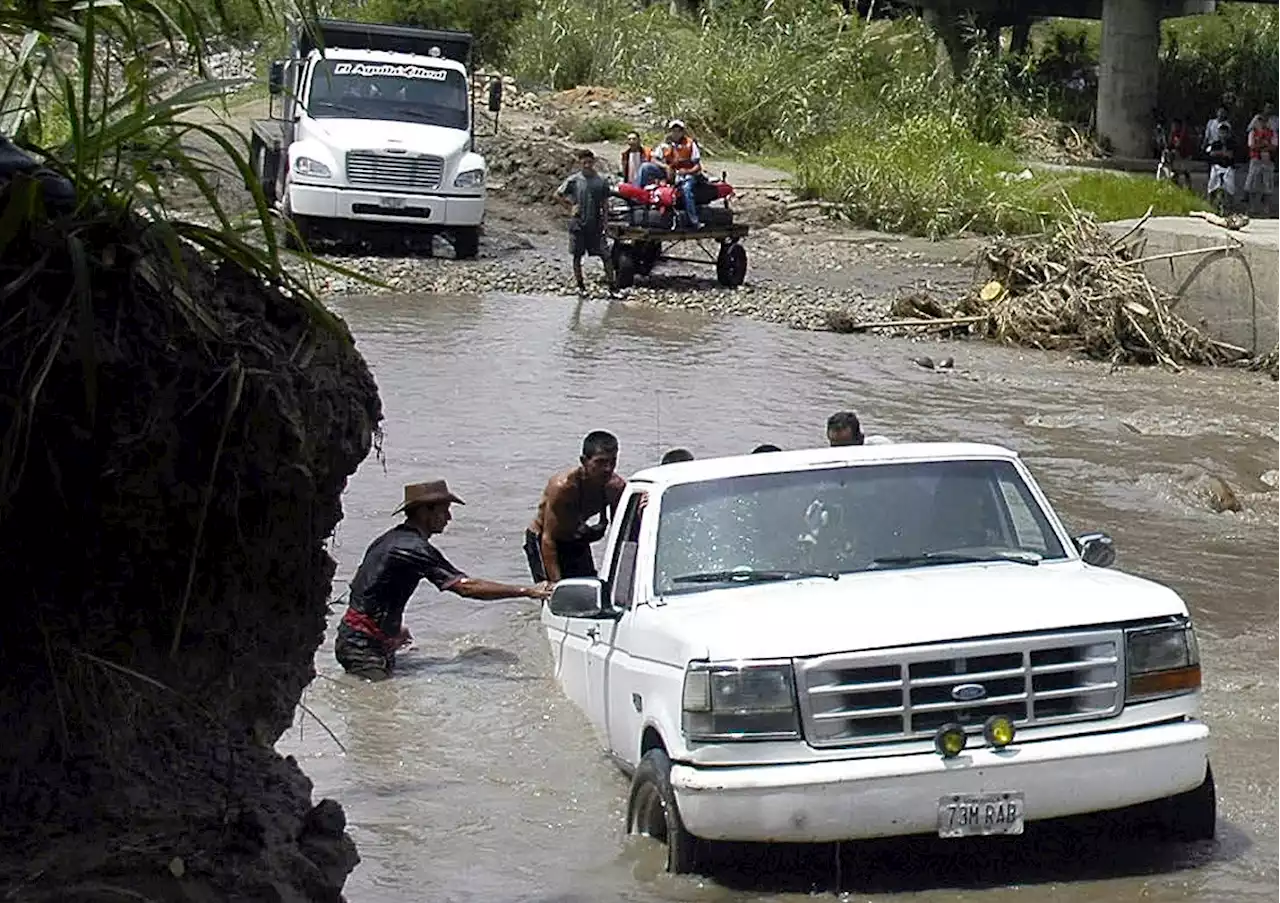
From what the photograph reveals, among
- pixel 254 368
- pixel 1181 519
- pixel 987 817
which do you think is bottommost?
pixel 1181 519

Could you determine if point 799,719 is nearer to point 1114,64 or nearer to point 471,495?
point 471,495

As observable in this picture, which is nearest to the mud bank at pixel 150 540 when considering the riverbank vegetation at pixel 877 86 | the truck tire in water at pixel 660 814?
the truck tire in water at pixel 660 814

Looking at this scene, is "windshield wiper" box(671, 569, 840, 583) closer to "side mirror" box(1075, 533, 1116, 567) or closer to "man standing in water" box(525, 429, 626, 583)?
"side mirror" box(1075, 533, 1116, 567)

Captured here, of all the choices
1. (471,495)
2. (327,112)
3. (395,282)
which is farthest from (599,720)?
(327,112)

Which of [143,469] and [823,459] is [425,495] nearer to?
[823,459]

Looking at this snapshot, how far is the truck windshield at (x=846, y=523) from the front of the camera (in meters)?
7.68

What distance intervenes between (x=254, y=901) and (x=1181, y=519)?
11.3 metres

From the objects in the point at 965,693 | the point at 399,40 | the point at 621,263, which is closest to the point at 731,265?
the point at 621,263

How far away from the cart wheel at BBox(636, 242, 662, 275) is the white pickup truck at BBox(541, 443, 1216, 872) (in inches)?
751

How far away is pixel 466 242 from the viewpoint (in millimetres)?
28891

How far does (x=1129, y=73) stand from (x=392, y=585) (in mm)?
34399

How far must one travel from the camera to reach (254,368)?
15.2 ft

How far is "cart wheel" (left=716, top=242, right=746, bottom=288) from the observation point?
2662cm

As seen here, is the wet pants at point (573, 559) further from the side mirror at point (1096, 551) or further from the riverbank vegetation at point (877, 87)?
the riverbank vegetation at point (877, 87)
